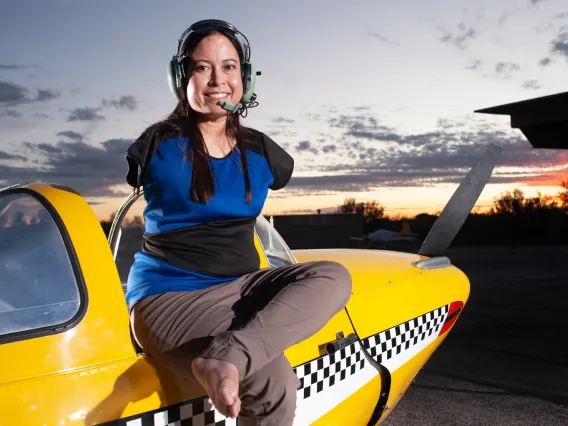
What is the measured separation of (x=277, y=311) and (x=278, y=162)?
28.1 inches

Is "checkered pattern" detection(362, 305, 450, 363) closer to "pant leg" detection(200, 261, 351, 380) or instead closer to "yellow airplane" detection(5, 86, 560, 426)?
"yellow airplane" detection(5, 86, 560, 426)

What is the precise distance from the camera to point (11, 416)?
1.51 m

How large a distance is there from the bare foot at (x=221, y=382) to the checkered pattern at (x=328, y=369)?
0.71 meters

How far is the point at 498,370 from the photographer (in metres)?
4.70

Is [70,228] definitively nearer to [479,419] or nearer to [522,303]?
[479,419]

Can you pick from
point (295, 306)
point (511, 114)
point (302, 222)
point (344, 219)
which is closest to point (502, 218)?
point (344, 219)

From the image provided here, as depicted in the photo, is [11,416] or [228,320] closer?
[11,416]

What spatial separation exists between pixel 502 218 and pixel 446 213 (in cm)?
2463

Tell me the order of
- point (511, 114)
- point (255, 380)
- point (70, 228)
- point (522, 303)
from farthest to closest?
1. point (511, 114)
2. point (522, 303)
3. point (70, 228)
4. point (255, 380)

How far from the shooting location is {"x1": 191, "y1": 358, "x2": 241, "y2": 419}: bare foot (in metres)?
1.45

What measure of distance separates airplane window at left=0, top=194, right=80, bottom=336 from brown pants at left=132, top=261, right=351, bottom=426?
247 mm

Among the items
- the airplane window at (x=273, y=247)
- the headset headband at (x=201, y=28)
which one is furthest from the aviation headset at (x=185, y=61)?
the airplane window at (x=273, y=247)

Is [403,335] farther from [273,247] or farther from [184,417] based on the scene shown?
[184,417]

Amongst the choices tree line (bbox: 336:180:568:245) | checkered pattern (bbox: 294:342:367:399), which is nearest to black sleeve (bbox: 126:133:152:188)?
checkered pattern (bbox: 294:342:367:399)
